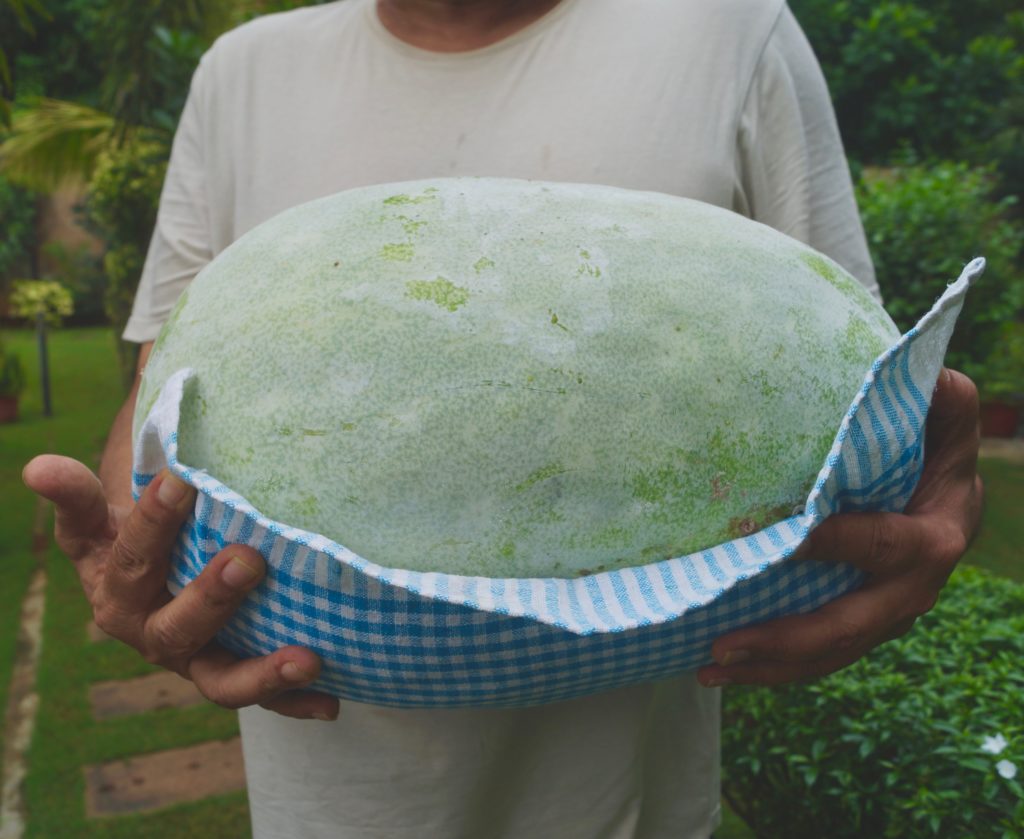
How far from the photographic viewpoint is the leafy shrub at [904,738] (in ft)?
6.84

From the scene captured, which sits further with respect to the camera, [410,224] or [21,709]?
[21,709]

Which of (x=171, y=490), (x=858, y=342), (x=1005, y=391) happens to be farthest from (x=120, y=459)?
(x=1005, y=391)

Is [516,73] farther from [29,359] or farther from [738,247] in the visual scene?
[29,359]

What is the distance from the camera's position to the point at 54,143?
8.92 metres

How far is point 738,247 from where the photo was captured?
1.15m

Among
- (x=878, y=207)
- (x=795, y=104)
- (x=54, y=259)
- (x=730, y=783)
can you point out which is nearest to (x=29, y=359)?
(x=54, y=259)

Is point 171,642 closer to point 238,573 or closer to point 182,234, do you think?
point 238,573

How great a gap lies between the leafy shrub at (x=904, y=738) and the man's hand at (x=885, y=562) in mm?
1011

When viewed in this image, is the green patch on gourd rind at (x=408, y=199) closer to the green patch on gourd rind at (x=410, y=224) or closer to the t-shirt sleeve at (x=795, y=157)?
the green patch on gourd rind at (x=410, y=224)

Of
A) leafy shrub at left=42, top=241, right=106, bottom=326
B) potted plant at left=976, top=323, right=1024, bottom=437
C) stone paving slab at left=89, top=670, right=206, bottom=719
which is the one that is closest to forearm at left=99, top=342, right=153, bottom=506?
stone paving slab at left=89, top=670, right=206, bottom=719

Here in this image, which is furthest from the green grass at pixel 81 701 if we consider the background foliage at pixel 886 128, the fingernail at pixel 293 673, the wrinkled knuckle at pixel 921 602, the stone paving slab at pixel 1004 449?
the fingernail at pixel 293 673

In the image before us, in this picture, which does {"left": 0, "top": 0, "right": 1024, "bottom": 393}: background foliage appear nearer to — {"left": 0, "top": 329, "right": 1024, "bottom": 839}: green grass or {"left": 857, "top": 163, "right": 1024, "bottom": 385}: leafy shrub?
{"left": 857, "top": 163, "right": 1024, "bottom": 385}: leafy shrub

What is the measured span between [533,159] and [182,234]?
0.65m

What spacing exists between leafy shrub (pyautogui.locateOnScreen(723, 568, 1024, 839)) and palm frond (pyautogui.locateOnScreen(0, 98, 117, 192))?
24.1 feet
